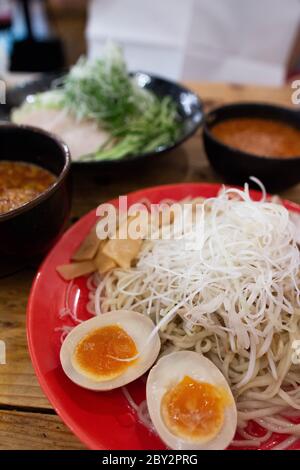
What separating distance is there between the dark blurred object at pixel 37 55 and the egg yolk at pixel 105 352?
319 centimetres

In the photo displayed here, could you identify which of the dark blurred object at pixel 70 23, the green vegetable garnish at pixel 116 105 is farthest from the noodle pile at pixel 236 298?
the dark blurred object at pixel 70 23

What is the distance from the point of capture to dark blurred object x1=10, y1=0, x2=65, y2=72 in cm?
363

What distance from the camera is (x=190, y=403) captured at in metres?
0.91

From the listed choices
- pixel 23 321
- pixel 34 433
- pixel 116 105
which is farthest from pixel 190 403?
pixel 116 105

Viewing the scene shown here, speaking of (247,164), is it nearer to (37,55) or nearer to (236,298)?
(236,298)

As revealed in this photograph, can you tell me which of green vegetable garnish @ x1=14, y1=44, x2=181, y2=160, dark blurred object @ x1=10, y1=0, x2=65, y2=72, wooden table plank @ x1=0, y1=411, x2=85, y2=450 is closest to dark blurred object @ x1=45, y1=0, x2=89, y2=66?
dark blurred object @ x1=10, y1=0, x2=65, y2=72

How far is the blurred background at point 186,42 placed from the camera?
11.7 feet

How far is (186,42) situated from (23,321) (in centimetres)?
316

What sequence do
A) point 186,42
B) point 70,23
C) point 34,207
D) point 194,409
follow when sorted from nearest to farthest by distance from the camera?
1. point 194,409
2. point 34,207
3. point 186,42
4. point 70,23

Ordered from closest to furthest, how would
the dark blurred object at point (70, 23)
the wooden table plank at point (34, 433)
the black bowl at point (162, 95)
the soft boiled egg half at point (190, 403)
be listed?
the soft boiled egg half at point (190, 403) → the wooden table plank at point (34, 433) → the black bowl at point (162, 95) → the dark blurred object at point (70, 23)

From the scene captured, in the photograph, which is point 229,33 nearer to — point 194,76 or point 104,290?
point 194,76

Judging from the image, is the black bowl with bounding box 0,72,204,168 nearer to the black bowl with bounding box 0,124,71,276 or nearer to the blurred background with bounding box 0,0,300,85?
the black bowl with bounding box 0,124,71,276

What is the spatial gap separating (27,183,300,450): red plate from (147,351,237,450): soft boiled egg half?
58 millimetres

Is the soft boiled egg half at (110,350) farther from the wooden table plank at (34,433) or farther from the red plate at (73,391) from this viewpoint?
the wooden table plank at (34,433)
